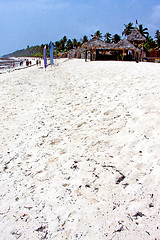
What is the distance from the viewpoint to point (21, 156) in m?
4.17

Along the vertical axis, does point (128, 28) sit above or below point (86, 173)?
above

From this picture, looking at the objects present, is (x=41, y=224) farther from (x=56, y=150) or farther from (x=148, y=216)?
(x=56, y=150)

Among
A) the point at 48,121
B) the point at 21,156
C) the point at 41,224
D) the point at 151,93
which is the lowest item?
the point at 41,224

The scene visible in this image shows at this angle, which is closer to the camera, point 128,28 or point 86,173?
point 86,173

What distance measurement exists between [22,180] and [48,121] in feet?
8.95

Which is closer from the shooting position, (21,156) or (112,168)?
(112,168)

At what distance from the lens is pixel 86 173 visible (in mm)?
3264

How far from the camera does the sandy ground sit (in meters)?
2.34

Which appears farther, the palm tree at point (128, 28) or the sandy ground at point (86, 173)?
the palm tree at point (128, 28)

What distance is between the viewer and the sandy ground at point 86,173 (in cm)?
234

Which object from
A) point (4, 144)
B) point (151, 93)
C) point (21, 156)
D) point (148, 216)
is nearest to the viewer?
point (148, 216)

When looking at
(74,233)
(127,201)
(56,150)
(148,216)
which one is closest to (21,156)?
(56,150)

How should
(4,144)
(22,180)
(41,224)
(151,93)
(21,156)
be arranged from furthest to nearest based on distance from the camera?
(151,93), (4,144), (21,156), (22,180), (41,224)

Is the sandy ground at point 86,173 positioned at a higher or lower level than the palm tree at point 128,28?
lower
